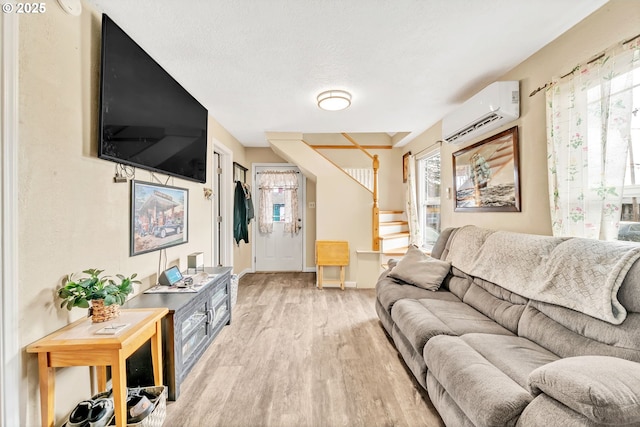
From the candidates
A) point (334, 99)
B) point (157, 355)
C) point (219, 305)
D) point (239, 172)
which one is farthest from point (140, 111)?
point (239, 172)

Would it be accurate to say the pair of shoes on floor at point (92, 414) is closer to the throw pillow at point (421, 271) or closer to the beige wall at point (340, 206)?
the throw pillow at point (421, 271)

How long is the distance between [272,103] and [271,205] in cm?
255

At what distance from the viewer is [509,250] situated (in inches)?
75.6

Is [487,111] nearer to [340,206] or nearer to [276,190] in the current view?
[340,206]

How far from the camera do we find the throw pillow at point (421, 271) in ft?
8.23

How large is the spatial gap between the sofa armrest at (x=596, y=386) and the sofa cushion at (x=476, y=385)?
4.0 inches

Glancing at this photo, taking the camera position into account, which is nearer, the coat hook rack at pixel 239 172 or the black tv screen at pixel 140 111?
the black tv screen at pixel 140 111

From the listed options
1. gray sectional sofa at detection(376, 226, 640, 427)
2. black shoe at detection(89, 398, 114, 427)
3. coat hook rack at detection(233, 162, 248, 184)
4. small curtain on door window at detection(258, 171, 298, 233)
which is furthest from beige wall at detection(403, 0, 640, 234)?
coat hook rack at detection(233, 162, 248, 184)

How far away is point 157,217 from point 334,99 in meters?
1.93

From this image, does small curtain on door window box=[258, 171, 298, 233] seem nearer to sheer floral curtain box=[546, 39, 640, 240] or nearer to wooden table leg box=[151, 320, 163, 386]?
wooden table leg box=[151, 320, 163, 386]

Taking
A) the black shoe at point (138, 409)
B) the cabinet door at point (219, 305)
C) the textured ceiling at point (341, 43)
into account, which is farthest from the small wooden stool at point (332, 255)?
the black shoe at point (138, 409)

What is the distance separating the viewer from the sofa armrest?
82 cm

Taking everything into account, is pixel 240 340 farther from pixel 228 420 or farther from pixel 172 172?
pixel 172 172

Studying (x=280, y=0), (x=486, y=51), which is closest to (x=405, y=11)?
(x=280, y=0)
